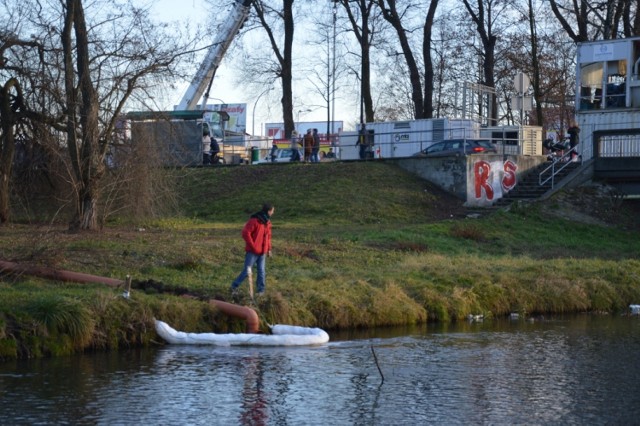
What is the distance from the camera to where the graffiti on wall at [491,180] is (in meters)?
40.5

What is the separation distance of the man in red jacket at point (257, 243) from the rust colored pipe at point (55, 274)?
2427 mm

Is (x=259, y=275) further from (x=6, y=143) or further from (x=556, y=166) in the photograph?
(x=556, y=166)

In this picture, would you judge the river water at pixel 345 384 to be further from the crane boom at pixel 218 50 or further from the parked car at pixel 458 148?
the crane boom at pixel 218 50

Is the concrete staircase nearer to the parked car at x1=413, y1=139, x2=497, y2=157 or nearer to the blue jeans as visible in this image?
the parked car at x1=413, y1=139, x2=497, y2=157

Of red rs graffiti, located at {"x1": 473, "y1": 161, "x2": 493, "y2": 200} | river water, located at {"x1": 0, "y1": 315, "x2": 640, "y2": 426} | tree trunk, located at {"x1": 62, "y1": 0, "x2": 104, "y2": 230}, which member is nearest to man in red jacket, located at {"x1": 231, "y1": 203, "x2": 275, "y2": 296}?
river water, located at {"x1": 0, "y1": 315, "x2": 640, "y2": 426}

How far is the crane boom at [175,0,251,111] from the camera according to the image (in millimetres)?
50109

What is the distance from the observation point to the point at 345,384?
15.3 metres

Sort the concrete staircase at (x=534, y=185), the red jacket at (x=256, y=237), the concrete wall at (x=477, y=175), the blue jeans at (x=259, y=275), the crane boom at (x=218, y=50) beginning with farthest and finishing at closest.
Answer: the crane boom at (x=218, y=50)
the concrete wall at (x=477, y=175)
the concrete staircase at (x=534, y=185)
the blue jeans at (x=259, y=275)
the red jacket at (x=256, y=237)

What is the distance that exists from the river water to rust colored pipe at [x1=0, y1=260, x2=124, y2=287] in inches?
123

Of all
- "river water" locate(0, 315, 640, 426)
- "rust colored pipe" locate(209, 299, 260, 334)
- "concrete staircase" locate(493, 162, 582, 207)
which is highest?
"concrete staircase" locate(493, 162, 582, 207)

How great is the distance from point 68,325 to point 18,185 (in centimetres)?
1463

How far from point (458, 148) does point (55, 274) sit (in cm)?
2812

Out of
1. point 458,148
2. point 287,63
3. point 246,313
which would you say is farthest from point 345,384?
point 287,63

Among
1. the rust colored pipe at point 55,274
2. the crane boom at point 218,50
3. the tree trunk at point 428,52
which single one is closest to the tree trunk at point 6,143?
the rust colored pipe at point 55,274
